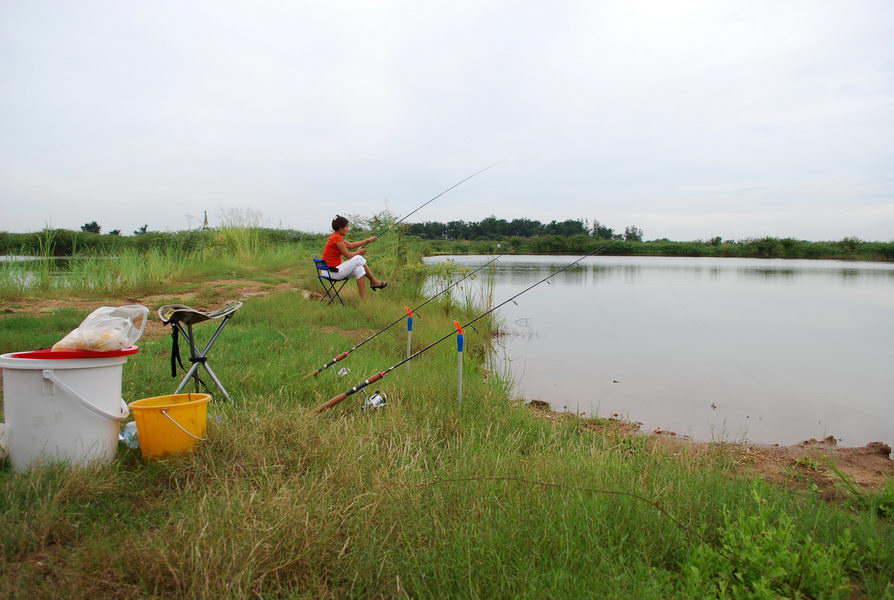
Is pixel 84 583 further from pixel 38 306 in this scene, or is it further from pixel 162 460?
pixel 38 306

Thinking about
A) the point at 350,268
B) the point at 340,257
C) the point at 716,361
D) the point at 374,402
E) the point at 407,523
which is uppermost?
the point at 340,257

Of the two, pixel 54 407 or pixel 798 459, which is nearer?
pixel 54 407

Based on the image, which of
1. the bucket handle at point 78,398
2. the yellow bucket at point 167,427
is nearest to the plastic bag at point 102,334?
the bucket handle at point 78,398

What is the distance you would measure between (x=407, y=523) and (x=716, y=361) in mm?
6861

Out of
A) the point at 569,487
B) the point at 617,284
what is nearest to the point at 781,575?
the point at 569,487

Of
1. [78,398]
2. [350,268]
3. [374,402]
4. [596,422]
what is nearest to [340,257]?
[350,268]

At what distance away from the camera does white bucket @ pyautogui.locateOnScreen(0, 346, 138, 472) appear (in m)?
2.57

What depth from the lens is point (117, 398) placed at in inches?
112

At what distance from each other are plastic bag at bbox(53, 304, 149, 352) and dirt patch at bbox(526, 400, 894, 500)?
3.17 m

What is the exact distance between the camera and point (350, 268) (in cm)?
848

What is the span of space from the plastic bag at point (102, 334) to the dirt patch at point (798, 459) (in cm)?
317

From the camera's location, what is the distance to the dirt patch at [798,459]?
3467mm

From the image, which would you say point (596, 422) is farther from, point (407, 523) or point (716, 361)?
point (716, 361)

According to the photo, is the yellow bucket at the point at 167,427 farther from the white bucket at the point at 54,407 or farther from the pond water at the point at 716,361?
the pond water at the point at 716,361
